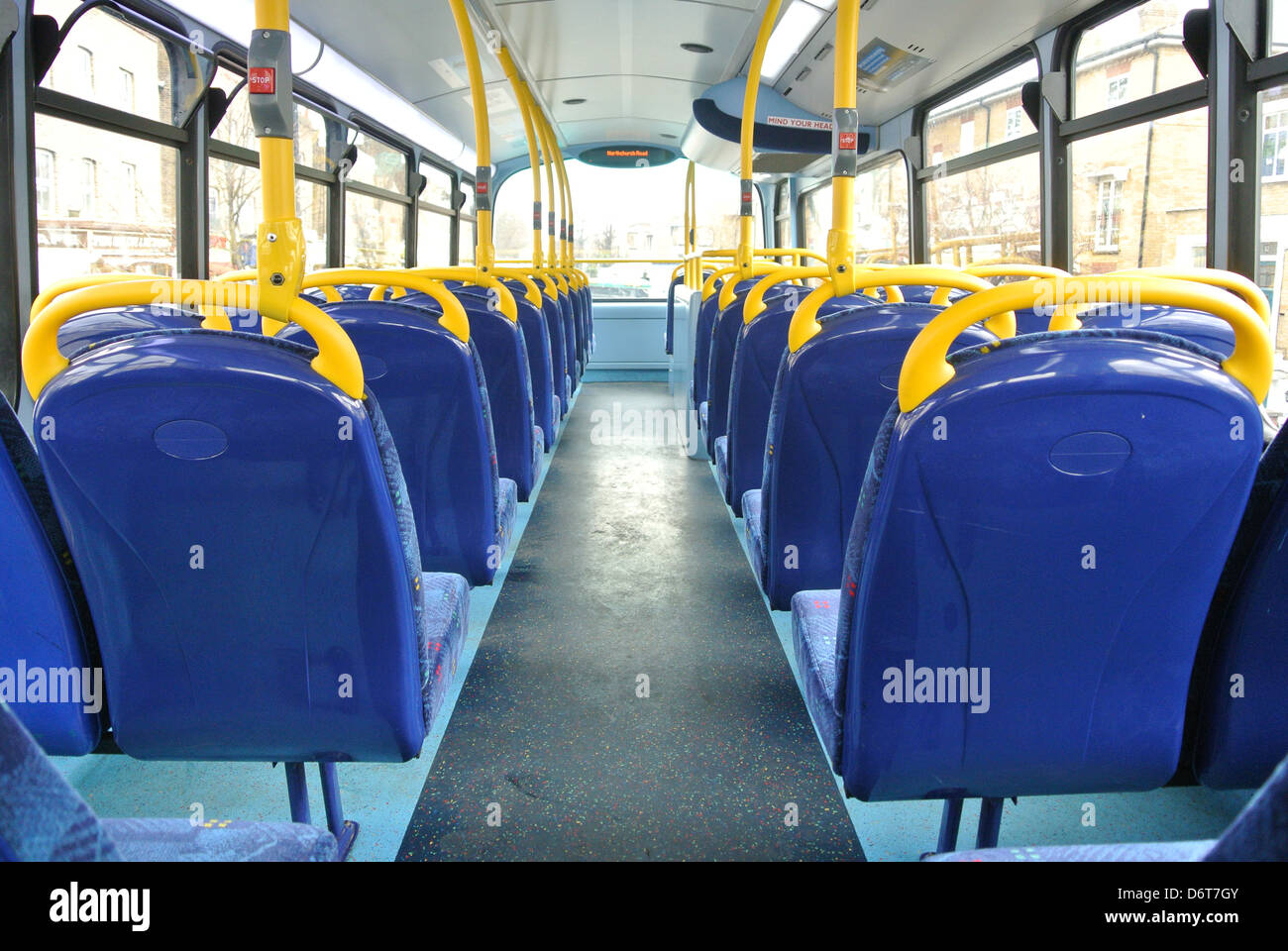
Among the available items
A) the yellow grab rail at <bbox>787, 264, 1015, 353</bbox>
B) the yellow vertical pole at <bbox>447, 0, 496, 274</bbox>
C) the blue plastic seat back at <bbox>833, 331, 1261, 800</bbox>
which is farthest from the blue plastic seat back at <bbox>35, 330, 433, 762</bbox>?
the yellow vertical pole at <bbox>447, 0, 496, 274</bbox>

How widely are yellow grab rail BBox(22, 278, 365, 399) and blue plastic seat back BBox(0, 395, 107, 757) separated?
0.08m

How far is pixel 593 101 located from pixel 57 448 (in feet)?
28.1

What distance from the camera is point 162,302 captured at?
1.32 m

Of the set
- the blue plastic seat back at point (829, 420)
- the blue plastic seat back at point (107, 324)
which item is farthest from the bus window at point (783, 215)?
the blue plastic seat back at point (829, 420)

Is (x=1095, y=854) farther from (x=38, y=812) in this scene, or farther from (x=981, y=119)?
(x=981, y=119)

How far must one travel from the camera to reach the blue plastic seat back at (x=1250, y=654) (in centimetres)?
120

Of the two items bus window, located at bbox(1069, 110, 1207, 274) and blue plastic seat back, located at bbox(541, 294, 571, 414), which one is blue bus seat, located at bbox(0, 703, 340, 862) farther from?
blue plastic seat back, located at bbox(541, 294, 571, 414)

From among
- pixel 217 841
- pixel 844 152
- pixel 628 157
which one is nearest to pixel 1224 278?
pixel 844 152

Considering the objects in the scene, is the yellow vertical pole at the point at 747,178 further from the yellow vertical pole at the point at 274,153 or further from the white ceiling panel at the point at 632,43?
the yellow vertical pole at the point at 274,153

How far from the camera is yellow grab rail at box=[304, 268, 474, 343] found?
2238 mm

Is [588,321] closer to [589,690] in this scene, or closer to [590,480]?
[590,480]

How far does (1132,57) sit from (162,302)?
161 inches
